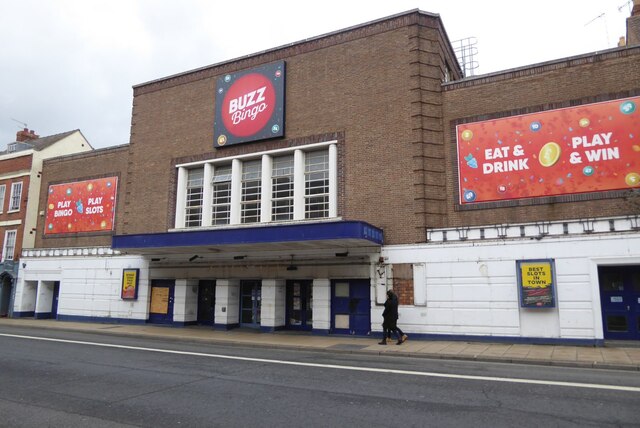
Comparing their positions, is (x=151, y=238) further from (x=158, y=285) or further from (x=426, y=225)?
(x=426, y=225)

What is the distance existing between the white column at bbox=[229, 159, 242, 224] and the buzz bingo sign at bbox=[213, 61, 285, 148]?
1.08 meters

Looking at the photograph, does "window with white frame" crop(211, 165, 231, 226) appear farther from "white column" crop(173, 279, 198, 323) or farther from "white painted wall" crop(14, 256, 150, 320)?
"white painted wall" crop(14, 256, 150, 320)

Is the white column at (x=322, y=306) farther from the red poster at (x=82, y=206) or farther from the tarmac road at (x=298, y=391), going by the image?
the red poster at (x=82, y=206)

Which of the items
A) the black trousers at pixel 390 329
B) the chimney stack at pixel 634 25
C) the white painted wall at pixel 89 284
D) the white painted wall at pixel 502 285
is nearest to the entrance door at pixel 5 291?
the white painted wall at pixel 89 284

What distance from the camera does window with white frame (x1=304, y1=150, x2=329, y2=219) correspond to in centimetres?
1930

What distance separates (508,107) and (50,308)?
2609cm

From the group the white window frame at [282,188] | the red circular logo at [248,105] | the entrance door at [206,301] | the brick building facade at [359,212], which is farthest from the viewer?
the entrance door at [206,301]

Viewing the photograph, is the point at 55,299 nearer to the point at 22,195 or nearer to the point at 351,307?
the point at 22,195

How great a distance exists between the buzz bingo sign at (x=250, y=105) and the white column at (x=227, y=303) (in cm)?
637

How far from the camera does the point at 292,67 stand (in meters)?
20.8

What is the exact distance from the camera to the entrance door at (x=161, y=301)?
22.4m

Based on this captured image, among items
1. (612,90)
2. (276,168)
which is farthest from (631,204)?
(276,168)

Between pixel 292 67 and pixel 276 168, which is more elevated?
pixel 292 67

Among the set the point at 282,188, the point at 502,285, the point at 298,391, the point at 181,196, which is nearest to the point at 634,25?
the point at 502,285
